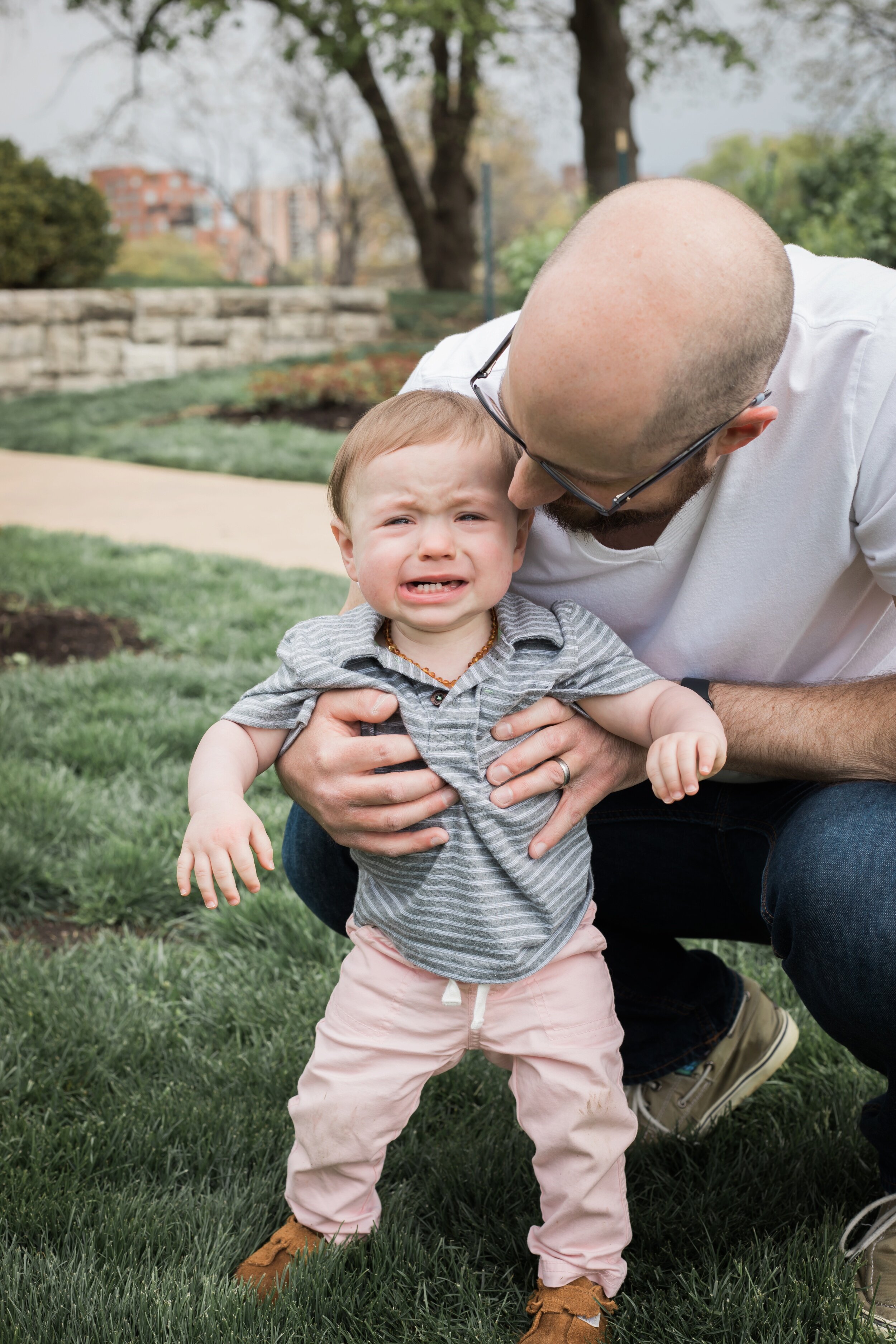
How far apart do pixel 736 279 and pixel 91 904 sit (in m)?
1.91

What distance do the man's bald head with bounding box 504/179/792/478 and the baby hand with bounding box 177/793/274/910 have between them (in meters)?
0.61

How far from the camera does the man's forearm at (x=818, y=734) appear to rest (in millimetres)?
1656

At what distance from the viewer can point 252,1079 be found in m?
2.00

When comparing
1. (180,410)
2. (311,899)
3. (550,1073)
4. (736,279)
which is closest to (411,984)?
(550,1073)

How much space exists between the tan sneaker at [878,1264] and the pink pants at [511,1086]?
1.04 feet

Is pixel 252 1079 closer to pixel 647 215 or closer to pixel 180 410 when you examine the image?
pixel 647 215

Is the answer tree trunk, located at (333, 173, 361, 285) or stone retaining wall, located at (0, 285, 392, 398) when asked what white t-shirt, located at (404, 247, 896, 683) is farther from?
tree trunk, located at (333, 173, 361, 285)

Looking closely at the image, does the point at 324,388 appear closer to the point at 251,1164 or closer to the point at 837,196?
the point at 837,196

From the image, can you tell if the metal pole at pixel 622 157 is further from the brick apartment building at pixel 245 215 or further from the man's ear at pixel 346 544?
the brick apartment building at pixel 245 215

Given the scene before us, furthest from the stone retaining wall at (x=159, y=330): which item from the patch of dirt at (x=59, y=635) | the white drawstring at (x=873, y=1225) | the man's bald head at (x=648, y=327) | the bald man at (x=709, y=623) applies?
the white drawstring at (x=873, y=1225)

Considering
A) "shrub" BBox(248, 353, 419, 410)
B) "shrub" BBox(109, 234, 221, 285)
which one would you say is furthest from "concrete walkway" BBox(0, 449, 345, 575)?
"shrub" BBox(109, 234, 221, 285)

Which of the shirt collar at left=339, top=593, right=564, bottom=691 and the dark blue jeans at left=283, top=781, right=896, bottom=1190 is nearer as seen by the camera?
the dark blue jeans at left=283, top=781, right=896, bottom=1190

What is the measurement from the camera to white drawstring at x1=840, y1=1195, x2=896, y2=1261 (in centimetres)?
155

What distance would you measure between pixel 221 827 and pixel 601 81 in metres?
14.5
